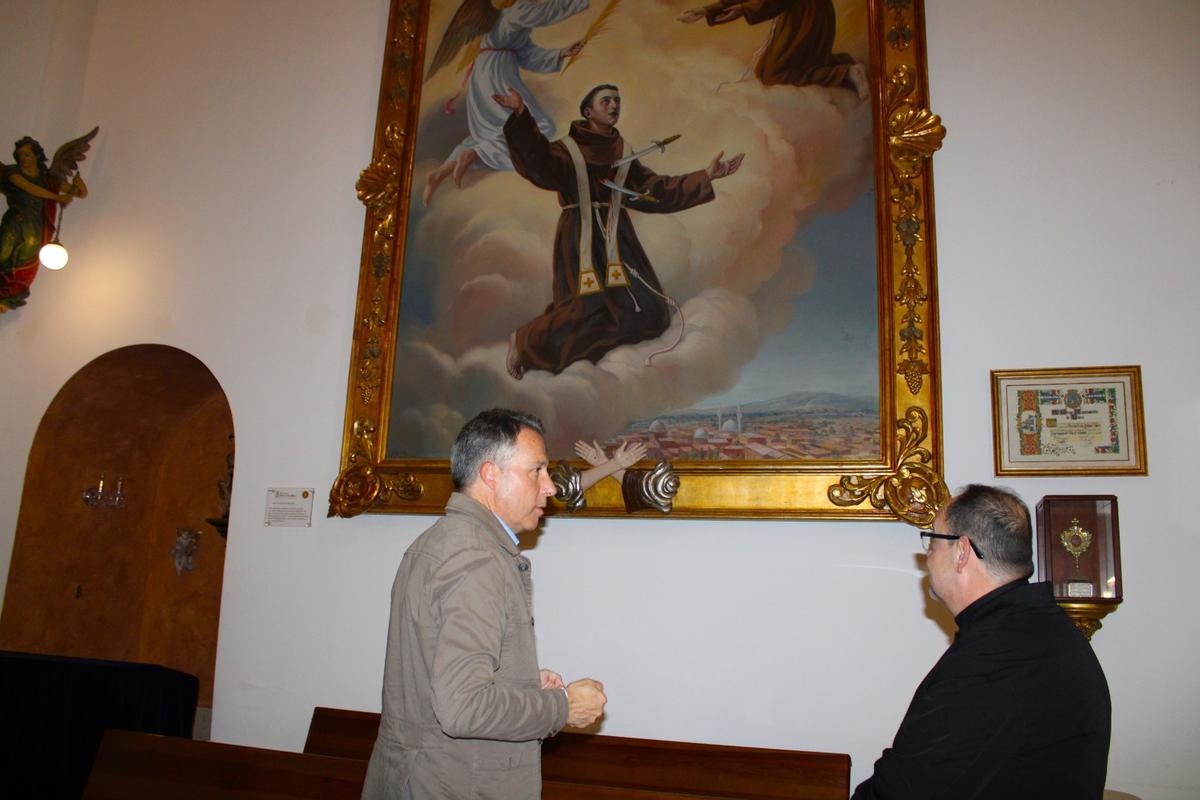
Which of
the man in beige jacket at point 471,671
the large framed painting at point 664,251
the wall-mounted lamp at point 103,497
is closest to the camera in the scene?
the man in beige jacket at point 471,671

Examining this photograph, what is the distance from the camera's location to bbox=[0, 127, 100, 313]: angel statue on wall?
232 inches

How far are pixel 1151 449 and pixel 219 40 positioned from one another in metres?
5.78

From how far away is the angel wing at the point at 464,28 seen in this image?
5438 mm

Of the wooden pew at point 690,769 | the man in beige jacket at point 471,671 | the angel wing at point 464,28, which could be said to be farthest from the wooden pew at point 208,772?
the angel wing at point 464,28

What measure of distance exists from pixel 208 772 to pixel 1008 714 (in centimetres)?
305

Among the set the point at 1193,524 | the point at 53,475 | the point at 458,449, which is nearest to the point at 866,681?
the point at 1193,524

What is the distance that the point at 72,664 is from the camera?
4621 mm

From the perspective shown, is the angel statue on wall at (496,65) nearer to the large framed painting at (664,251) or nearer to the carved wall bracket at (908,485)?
the large framed painting at (664,251)

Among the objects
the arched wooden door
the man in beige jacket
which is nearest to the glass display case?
the man in beige jacket

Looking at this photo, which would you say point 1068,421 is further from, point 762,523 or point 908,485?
point 762,523

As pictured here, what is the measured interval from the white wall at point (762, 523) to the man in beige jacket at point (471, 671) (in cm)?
199

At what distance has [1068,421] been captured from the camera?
4.03 metres

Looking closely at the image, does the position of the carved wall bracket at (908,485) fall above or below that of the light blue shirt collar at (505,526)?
above

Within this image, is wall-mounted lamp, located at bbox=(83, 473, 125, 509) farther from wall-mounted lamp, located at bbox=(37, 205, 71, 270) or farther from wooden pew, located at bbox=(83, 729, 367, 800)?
wooden pew, located at bbox=(83, 729, 367, 800)
